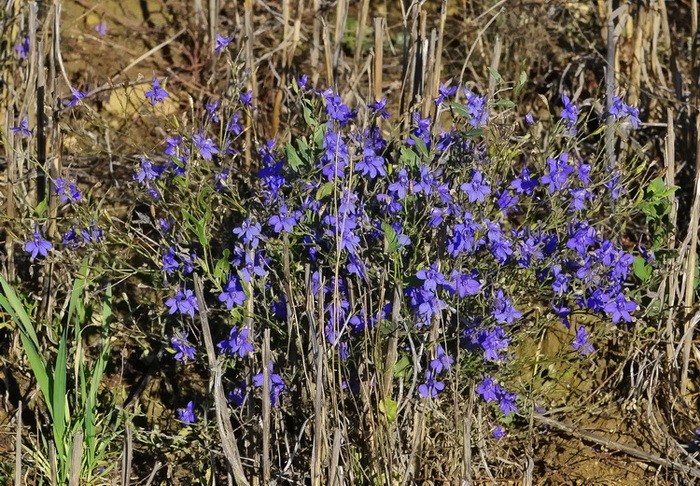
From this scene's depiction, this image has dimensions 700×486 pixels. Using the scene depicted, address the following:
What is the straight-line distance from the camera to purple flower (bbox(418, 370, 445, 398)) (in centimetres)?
205

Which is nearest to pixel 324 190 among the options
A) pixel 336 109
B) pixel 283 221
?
pixel 283 221

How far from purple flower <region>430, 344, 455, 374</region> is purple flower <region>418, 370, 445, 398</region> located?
21 millimetres

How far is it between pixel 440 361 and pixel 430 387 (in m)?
0.07

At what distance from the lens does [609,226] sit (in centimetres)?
270

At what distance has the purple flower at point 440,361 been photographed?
206 cm

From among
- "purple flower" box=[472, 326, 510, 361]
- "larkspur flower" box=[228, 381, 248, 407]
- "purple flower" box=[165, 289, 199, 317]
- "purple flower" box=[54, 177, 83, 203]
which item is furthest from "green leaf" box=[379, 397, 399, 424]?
"purple flower" box=[54, 177, 83, 203]

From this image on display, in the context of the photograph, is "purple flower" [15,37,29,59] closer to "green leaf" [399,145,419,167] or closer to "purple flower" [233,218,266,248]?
"purple flower" [233,218,266,248]

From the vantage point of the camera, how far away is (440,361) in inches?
81.6

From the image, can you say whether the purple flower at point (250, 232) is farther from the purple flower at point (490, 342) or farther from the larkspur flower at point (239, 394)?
the purple flower at point (490, 342)

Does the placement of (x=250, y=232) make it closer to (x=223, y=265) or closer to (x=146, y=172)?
(x=223, y=265)

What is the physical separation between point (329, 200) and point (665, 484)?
1.15 metres

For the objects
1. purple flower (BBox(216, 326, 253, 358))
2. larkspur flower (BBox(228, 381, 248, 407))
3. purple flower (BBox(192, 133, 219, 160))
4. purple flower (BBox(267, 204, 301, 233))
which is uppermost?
purple flower (BBox(192, 133, 219, 160))

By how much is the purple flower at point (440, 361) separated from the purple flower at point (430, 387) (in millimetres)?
21

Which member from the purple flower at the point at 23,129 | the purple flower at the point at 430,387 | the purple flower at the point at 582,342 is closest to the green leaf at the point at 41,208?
the purple flower at the point at 23,129
